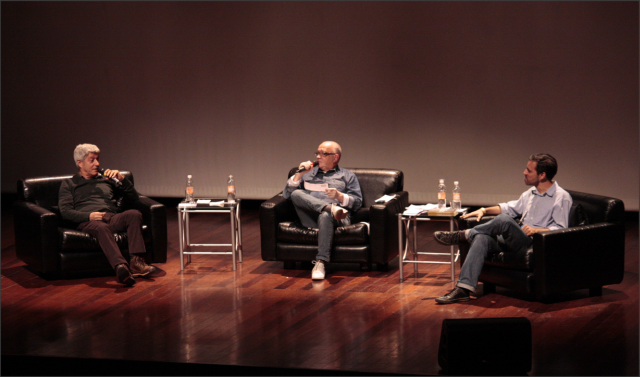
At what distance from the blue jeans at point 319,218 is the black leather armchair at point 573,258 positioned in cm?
122

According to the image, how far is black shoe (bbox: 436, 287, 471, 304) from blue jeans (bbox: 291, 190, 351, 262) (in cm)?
105

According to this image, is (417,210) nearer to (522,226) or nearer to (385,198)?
(385,198)

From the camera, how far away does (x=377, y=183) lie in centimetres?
639

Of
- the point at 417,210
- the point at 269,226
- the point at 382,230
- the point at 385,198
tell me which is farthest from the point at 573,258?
the point at 269,226

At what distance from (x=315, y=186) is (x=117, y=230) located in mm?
1605

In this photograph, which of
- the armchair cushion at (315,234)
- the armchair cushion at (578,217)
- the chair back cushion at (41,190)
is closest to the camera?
the armchair cushion at (578,217)

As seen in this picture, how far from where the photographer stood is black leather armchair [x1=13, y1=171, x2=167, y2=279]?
581 cm

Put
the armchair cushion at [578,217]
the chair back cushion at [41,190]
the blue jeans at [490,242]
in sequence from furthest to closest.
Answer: the chair back cushion at [41,190] < the armchair cushion at [578,217] < the blue jeans at [490,242]

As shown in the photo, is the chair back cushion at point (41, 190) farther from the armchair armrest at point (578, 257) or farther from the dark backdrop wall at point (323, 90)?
the armchair armrest at point (578, 257)

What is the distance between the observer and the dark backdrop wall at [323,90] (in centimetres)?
777

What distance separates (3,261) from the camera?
21.8 feet

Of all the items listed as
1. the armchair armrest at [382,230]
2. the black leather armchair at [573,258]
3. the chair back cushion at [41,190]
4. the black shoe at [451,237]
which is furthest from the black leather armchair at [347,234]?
the chair back cushion at [41,190]

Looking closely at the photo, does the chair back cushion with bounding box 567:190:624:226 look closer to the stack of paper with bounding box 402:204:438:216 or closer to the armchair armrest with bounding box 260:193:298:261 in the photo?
the stack of paper with bounding box 402:204:438:216

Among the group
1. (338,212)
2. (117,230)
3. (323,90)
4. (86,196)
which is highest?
(323,90)
